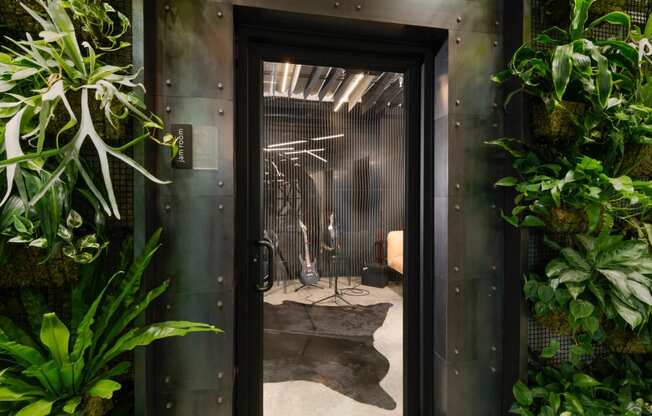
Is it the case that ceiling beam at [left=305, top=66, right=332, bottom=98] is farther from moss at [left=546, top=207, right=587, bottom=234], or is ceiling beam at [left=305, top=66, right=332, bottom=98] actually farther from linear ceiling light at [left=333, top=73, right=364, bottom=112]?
moss at [left=546, top=207, right=587, bottom=234]

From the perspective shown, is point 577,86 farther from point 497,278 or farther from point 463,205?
point 497,278

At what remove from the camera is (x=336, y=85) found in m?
1.54

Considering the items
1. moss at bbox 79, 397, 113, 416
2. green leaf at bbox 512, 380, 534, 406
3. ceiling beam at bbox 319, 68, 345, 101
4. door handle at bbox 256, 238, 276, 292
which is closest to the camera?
moss at bbox 79, 397, 113, 416

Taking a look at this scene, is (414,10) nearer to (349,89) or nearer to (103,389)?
(349,89)

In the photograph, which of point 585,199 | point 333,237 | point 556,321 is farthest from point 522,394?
point 333,237

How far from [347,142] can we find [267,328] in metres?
1.04

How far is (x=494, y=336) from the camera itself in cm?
146

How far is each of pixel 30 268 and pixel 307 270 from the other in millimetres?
1047

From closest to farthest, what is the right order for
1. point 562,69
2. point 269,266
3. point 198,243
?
point 562,69 → point 198,243 → point 269,266

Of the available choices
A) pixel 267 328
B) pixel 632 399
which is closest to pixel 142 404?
pixel 267 328

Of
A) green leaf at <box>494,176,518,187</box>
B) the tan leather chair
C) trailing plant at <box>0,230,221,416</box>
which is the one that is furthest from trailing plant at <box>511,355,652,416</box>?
trailing plant at <box>0,230,221,416</box>

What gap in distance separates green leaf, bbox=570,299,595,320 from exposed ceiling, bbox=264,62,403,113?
1.19 meters

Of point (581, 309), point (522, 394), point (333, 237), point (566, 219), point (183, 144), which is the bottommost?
point (522, 394)

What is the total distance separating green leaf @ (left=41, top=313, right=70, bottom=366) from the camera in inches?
30.1
